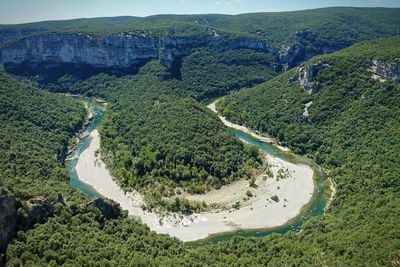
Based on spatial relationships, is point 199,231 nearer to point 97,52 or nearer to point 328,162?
point 328,162

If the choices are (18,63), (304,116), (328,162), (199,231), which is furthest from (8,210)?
(18,63)

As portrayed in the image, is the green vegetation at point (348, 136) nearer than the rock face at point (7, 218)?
No

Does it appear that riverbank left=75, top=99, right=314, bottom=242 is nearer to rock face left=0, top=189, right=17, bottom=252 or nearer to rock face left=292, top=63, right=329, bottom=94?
rock face left=0, top=189, right=17, bottom=252

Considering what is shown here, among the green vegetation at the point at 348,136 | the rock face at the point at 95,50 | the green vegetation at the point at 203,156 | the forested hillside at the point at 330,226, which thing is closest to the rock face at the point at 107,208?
the green vegetation at the point at 203,156

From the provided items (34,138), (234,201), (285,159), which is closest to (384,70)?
(285,159)

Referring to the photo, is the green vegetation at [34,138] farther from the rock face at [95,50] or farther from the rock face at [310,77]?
the rock face at [310,77]

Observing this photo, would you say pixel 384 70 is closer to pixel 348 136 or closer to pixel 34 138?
pixel 348 136
